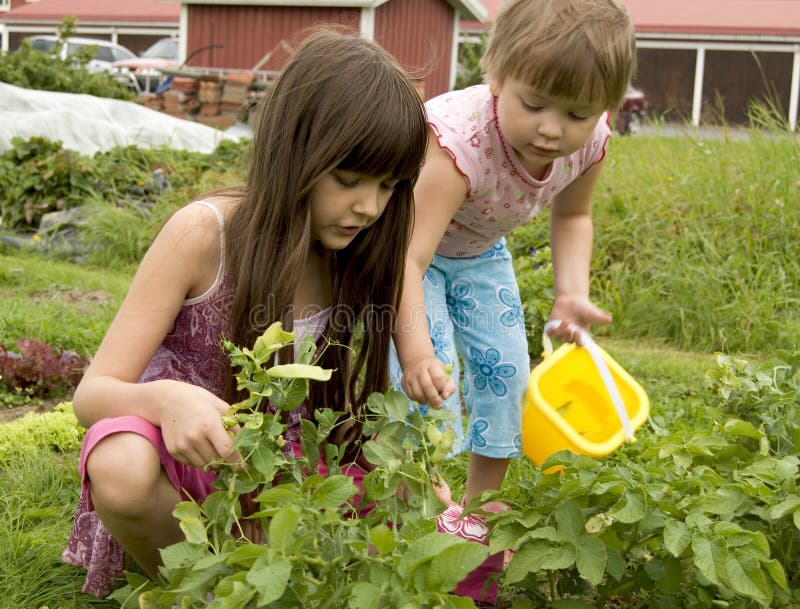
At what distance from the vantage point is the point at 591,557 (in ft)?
5.27

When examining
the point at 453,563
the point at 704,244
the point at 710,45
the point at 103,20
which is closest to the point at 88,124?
the point at 704,244

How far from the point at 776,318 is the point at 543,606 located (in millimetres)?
3263

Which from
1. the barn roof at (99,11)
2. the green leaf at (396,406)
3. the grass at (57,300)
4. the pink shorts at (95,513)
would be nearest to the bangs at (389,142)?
the green leaf at (396,406)

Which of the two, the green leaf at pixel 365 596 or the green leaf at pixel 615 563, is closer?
the green leaf at pixel 365 596

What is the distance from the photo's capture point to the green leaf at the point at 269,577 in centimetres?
119

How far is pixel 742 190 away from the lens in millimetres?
5633

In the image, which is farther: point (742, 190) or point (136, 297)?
point (742, 190)

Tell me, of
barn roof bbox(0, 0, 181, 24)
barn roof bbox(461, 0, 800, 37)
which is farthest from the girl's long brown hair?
barn roof bbox(0, 0, 181, 24)

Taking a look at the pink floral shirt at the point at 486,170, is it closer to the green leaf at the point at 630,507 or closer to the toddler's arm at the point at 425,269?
the toddler's arm at the point at 425,269

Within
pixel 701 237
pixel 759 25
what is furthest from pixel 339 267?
pixel 759 25

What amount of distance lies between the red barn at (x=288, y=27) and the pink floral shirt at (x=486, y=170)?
10126 mm

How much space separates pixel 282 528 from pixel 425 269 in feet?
3.67

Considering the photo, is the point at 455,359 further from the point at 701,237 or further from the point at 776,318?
the point at 701,237

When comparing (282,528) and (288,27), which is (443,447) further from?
(288,27)
